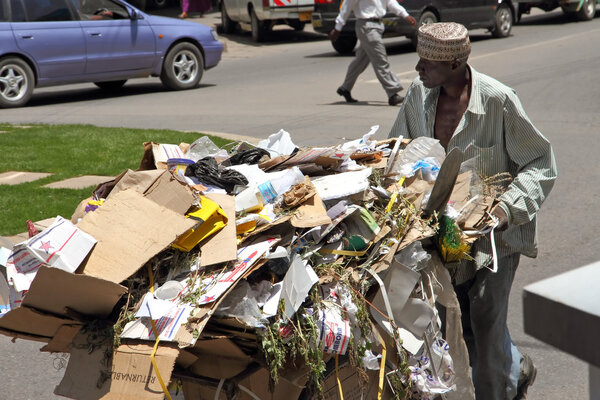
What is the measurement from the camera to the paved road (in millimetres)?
4691

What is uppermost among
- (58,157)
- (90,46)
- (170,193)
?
(170,193)

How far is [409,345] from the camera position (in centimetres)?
293

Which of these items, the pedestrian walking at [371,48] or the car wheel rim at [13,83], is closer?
the pedestrian walking at [371,48]

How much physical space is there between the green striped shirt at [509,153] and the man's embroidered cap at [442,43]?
184mm

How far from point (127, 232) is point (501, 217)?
4.89 ft

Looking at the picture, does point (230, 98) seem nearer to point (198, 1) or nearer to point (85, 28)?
point (85, 28)

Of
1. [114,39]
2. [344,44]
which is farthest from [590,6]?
[114,39]

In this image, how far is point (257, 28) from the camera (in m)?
21.6

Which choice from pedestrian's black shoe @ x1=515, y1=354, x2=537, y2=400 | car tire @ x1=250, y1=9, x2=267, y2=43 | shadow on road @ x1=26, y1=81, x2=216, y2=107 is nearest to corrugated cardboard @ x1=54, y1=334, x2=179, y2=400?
pedestrian's black shoe @ x1=515, y1=354, x2=537, y2=400

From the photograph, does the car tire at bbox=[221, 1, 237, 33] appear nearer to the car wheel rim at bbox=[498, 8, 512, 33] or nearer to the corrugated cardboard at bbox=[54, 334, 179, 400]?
the car wheel rim at bbox=[498, 8, 512, 33]

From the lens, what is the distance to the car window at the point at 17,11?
12.5 m

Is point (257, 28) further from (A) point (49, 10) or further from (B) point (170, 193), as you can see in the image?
(B) point (170, 193)

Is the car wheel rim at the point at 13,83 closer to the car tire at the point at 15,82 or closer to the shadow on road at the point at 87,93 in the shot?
the car tire at the point at 15,82

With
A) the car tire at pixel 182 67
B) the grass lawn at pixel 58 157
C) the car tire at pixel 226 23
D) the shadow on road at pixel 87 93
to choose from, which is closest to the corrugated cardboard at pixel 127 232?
the grass lawn at pixel 58 157
